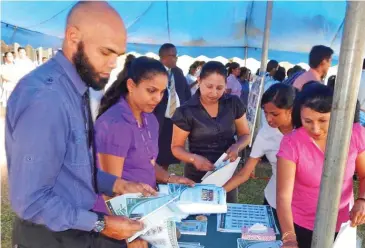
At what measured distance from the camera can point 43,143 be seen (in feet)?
3.05

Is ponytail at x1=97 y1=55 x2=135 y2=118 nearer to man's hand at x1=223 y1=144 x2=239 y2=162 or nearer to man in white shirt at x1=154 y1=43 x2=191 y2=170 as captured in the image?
man's hand at x1=223 y1=144 x2=239 y2=162

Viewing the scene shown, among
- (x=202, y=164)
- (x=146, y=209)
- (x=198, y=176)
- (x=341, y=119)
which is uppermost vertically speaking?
(x=341, y=119)

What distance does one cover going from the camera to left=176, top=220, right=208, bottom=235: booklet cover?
154cm

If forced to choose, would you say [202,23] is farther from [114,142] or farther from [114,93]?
[114,142]

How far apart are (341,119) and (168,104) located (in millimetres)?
2675

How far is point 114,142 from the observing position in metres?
1.50

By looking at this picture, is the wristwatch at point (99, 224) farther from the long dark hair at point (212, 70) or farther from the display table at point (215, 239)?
the long dark hair at point (212, 70)

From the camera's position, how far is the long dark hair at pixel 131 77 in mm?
1712

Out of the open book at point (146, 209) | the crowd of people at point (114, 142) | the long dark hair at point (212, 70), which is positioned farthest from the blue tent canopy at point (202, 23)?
the open book at point (146, 209)

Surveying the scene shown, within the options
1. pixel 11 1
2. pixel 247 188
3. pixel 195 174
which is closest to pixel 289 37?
pixel 247 188

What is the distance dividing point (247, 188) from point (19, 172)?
3591 millimetres

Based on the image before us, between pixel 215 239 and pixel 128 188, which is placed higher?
pixel 128 188

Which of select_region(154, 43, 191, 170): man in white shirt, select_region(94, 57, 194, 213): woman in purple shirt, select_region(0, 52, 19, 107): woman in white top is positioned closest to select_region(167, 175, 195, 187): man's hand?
select_region(94, 57, 194, 213): woman in purple shirt

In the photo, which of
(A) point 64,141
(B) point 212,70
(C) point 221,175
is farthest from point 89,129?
(B) point 212,70
